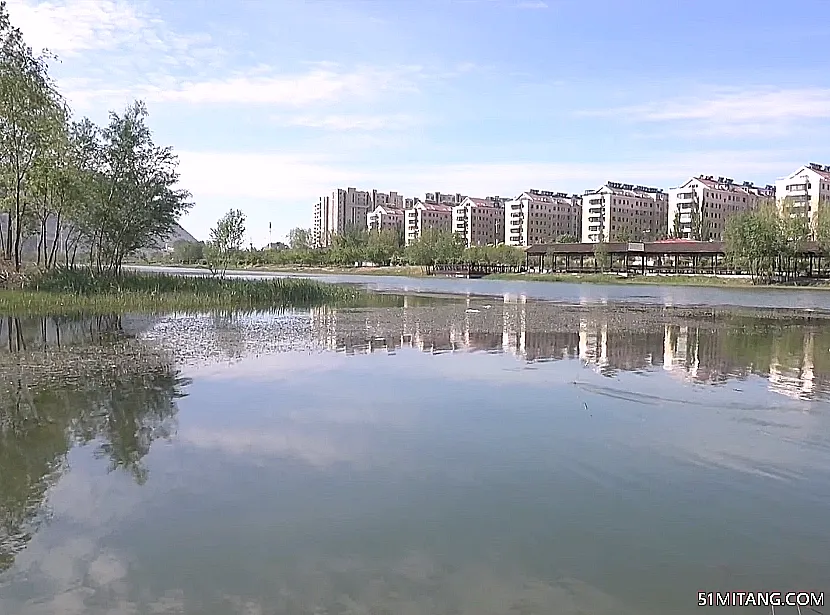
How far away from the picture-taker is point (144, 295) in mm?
25438

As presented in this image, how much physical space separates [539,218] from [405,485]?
369 ft

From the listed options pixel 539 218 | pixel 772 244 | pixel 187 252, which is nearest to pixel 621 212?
pixel 539 218

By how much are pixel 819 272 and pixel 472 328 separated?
45456 millimetres

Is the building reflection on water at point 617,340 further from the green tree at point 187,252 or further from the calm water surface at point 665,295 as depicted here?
the green tree at point 187,252

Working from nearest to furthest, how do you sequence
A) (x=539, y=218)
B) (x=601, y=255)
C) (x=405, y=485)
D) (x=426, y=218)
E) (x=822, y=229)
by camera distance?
1. (x=405, y=485)
2. (x=822, y=229)
3. (x=601, y=255)
4. (x=539, y=218)
5. (x=426, y=218)

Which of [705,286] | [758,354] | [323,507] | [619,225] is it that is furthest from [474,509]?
[619,225]

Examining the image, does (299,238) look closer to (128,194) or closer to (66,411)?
(128,194)

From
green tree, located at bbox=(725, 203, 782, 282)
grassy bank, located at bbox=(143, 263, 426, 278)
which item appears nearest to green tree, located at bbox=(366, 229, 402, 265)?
grassy bank, located at bbox=(143, 263, 426, 278)

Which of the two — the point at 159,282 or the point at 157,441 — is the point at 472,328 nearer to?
the point at 157,441

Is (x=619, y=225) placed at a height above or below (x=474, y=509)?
above

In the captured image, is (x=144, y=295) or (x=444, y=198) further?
(x=444, y=198)

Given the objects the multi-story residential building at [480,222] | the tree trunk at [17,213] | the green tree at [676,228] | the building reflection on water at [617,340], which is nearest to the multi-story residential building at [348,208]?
the multi-story residential building at [480,222]

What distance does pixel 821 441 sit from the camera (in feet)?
23.8

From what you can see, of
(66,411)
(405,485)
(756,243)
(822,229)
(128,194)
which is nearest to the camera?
(405,485)
